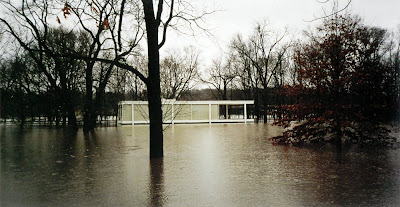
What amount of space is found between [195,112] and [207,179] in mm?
29549

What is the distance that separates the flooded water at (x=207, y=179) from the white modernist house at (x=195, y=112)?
20.7 m

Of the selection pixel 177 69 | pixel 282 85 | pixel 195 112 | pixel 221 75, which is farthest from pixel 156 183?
pixel 221 75

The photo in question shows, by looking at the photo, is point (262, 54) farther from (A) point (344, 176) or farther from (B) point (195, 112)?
(A) point (344, 176)

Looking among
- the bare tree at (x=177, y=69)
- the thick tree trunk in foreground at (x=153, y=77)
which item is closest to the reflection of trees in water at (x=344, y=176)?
the thick tree trunk in foreground at (x=153, y=77)

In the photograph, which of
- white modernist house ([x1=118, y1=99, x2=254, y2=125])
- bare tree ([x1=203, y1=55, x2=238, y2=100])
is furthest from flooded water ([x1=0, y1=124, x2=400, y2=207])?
bare tree ([x1=203, y1=55, x2=238, y2=100])

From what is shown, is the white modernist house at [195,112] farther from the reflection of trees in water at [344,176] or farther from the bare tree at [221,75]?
the reflection of trees in water at [344,176]

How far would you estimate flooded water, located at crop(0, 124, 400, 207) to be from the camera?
5766 mm

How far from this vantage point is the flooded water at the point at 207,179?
5.77m

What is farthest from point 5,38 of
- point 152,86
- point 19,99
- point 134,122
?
point 134,122

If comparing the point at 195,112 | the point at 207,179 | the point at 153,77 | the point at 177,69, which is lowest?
the point at 207,179

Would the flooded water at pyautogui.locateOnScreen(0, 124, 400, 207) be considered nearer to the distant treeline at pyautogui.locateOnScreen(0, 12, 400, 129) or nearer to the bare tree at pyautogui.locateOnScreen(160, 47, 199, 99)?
the distant treeline at pyautogui.locateOnScreen(0, 12, 400, 129)

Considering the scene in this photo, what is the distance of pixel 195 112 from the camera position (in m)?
37.0

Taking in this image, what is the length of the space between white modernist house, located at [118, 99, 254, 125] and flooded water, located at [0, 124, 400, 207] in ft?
67.8

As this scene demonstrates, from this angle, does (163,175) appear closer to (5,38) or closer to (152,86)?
(152,86)
